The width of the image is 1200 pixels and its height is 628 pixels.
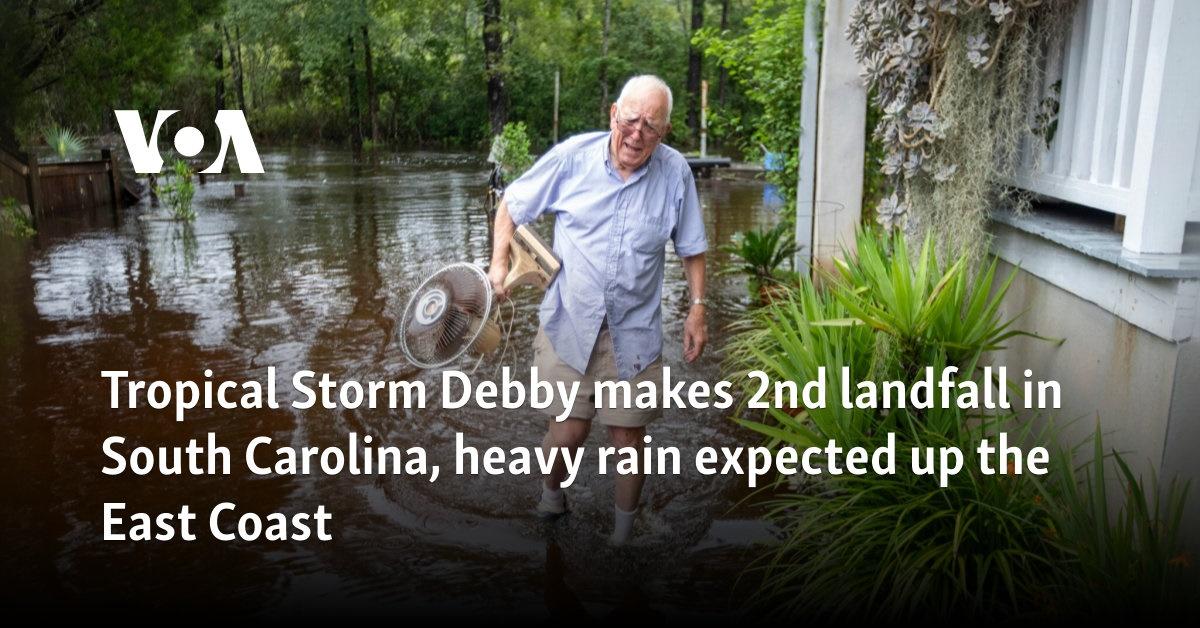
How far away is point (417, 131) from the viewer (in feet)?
135

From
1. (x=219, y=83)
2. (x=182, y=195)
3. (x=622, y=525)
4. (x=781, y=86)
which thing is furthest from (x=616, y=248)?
(x=219, y=83)

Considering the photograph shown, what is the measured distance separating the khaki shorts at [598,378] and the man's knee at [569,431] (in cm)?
4

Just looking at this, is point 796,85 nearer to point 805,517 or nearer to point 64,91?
point 805,517

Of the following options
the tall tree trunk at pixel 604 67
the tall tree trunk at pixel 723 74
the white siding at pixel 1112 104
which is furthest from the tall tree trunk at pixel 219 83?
the white siding at pixel 1112 104

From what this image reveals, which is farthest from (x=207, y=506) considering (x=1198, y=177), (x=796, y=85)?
→ (x=796, y=85)

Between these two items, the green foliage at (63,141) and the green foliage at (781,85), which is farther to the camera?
the green foliage at (63,141)

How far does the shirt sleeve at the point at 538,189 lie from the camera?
4188mm

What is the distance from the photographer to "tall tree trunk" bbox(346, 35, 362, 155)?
3931 centimetres

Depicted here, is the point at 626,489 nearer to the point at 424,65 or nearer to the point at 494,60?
the point at 494,60

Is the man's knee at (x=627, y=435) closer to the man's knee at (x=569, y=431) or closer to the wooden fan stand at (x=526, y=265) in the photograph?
the man's knee at (x=569, y=431)

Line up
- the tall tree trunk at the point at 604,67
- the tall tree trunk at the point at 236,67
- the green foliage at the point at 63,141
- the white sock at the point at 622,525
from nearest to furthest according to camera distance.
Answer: the white sock at the point at 622,525 → the green foliage at the point at 63,141 → the tall tree trunk at the point at 604,67 → the tall tree trunk at the point at 236,67

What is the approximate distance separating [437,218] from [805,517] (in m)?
13.1

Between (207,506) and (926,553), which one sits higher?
(926,553)

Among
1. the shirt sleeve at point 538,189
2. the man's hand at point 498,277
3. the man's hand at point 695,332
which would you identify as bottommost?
the man's hand at point 695,332
